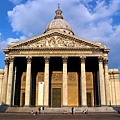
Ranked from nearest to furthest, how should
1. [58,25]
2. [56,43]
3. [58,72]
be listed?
[56,43]
[58,72]
[58,25]

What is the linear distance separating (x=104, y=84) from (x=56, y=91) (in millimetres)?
8746

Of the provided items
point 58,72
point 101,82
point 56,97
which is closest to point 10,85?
point 56,97

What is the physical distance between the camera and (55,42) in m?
33.5

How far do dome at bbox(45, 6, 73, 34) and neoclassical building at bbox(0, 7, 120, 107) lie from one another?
18629mm

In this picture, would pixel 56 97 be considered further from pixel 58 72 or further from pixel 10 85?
pixel 10 85

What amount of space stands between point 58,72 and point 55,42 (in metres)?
6.27

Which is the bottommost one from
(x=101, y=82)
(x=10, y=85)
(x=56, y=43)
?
(x=10, y=85)

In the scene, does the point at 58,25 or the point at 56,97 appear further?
the point at 58,25

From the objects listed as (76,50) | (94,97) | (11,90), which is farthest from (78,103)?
(11,90)

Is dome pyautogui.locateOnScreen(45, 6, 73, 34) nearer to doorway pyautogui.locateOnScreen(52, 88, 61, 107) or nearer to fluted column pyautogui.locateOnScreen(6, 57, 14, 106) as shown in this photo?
doorway pyautogui.locateOnScreen(52, 88, 61, 107)

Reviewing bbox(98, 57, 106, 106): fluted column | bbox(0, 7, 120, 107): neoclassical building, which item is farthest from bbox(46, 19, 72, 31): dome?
bbox(98, 57, 106, 106): fluted column

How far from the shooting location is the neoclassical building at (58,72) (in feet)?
104

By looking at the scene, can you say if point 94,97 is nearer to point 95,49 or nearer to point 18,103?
point 95,49

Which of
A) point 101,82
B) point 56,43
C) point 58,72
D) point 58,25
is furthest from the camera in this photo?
point 58,25
